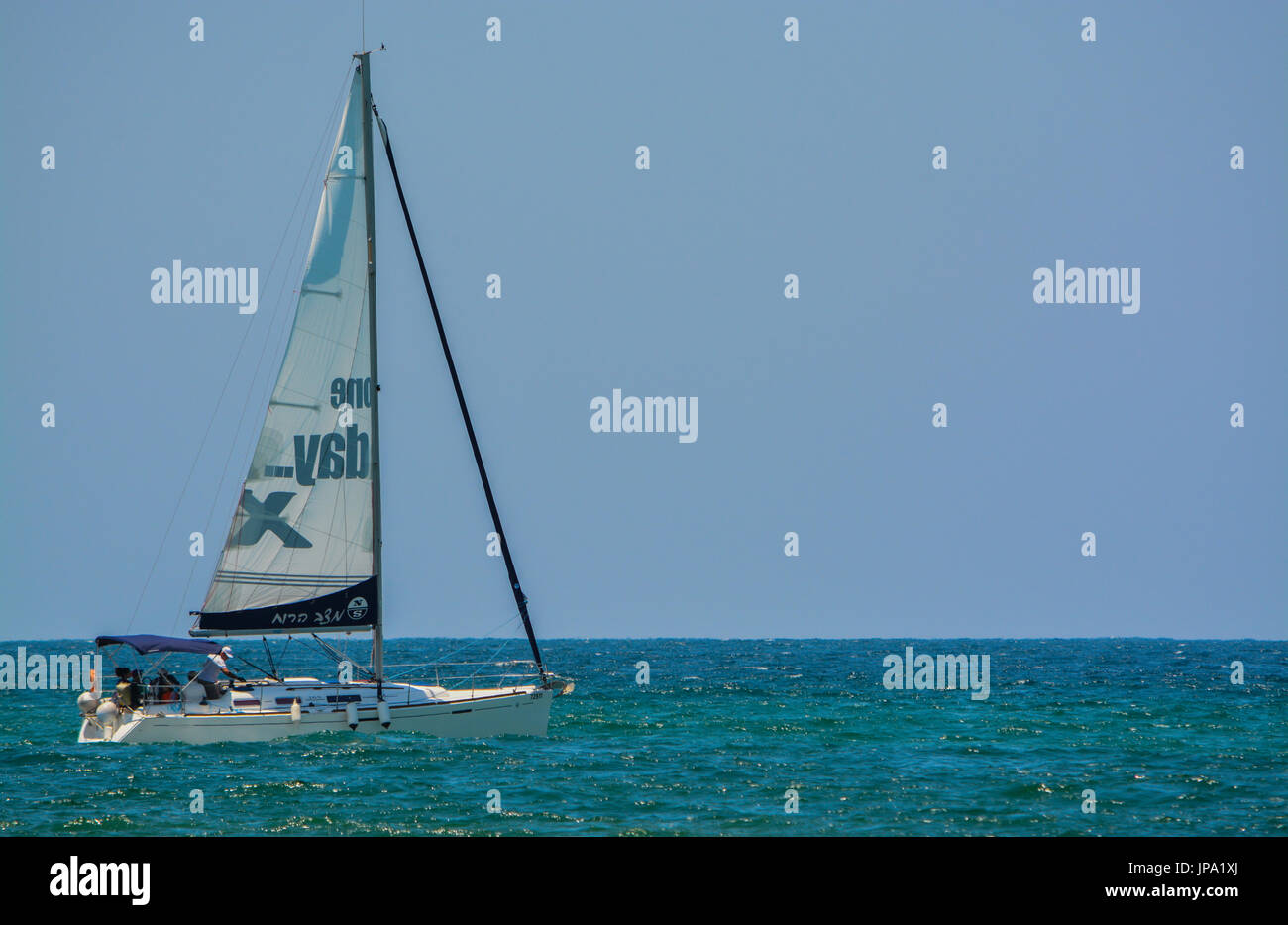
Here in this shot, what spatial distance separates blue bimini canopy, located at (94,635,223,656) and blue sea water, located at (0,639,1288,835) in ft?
7.75

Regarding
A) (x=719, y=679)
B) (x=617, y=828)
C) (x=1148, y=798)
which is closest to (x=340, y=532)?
(x=617, y=828)

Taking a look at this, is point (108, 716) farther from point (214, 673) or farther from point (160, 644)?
point (214, 673)

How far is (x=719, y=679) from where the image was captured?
6631cm

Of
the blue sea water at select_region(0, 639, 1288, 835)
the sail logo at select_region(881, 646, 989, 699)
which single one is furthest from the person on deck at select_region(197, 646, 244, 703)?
the sail logo at select_region(881, 646, 989, 699)

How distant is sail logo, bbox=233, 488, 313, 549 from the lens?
33.3m

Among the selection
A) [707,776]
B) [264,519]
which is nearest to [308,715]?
[264,519]

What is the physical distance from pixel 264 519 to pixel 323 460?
207 cm

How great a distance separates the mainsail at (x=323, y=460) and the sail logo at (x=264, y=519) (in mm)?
24
